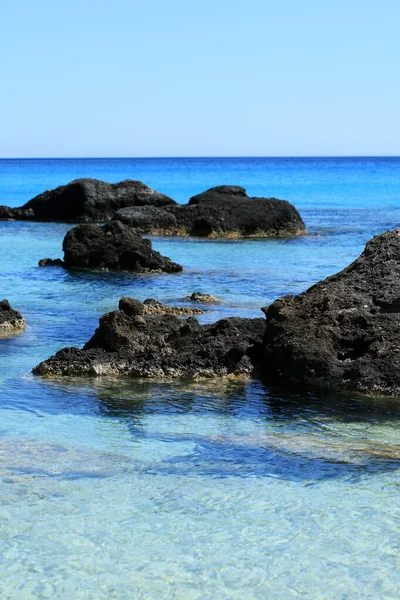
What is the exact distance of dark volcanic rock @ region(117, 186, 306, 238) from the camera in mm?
32281

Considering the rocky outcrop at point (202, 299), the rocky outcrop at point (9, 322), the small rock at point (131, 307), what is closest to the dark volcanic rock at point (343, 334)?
the small rock at point (131, 307)

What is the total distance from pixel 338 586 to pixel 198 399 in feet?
13.8

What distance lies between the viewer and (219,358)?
10.9 m

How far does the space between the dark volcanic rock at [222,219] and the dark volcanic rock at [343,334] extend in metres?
20.5

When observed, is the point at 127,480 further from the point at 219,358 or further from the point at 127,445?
the point at 219,358

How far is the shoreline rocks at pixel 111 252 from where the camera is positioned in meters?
22.1

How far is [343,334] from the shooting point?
416 inches

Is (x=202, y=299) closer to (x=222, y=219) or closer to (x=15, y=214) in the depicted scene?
(x=222, y=219)

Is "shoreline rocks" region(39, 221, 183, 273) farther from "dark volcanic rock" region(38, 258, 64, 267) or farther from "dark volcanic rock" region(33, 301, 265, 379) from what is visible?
"dark volcanic rock" region(33, 301, 265, 379)

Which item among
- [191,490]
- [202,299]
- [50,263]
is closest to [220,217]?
[50,263]

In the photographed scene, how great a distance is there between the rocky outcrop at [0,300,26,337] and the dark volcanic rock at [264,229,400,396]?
4316mm

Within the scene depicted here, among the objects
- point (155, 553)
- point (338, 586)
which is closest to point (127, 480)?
point (155, 553)

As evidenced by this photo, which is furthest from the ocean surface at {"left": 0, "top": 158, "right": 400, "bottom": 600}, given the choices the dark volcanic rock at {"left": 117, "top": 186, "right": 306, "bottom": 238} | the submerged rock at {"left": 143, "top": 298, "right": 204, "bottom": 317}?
the dark volcanic rock at {"left": 117, "top": 186, "right": 306, "bottom": 238}

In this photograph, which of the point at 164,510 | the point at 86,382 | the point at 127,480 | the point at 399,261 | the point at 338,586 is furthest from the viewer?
the point at 399,261
